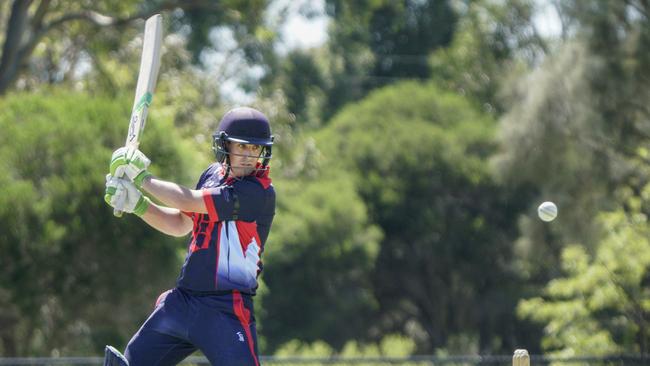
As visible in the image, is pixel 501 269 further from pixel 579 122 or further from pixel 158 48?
pixel 158 48

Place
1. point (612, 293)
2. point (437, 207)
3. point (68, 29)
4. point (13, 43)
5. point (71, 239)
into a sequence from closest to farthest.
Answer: point (71, 239) < point (612, 293) < point (13, 43) < point (68, 29) < point (437, 207)

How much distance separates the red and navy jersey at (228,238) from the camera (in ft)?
17.3

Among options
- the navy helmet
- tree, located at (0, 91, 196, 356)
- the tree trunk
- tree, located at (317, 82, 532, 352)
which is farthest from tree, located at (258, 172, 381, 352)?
the navy helmet

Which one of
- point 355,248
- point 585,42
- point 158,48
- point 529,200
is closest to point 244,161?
point 158,48

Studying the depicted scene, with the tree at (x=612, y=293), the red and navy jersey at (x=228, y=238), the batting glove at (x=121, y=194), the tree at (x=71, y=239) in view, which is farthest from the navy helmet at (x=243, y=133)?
the tree at (x=612, y=293)

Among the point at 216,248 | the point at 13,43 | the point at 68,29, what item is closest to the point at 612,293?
the point at 13,43

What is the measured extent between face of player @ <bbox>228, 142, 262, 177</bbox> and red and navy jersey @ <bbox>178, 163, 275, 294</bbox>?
0.14 feet

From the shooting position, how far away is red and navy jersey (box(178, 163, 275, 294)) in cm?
526

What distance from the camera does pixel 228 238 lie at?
5.31m

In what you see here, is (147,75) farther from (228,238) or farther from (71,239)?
(71,239)

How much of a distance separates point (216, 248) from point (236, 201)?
24cm

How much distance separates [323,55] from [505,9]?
903cm

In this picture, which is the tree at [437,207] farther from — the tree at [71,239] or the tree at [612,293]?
the tree at [71,239]

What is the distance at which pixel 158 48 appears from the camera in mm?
5703
